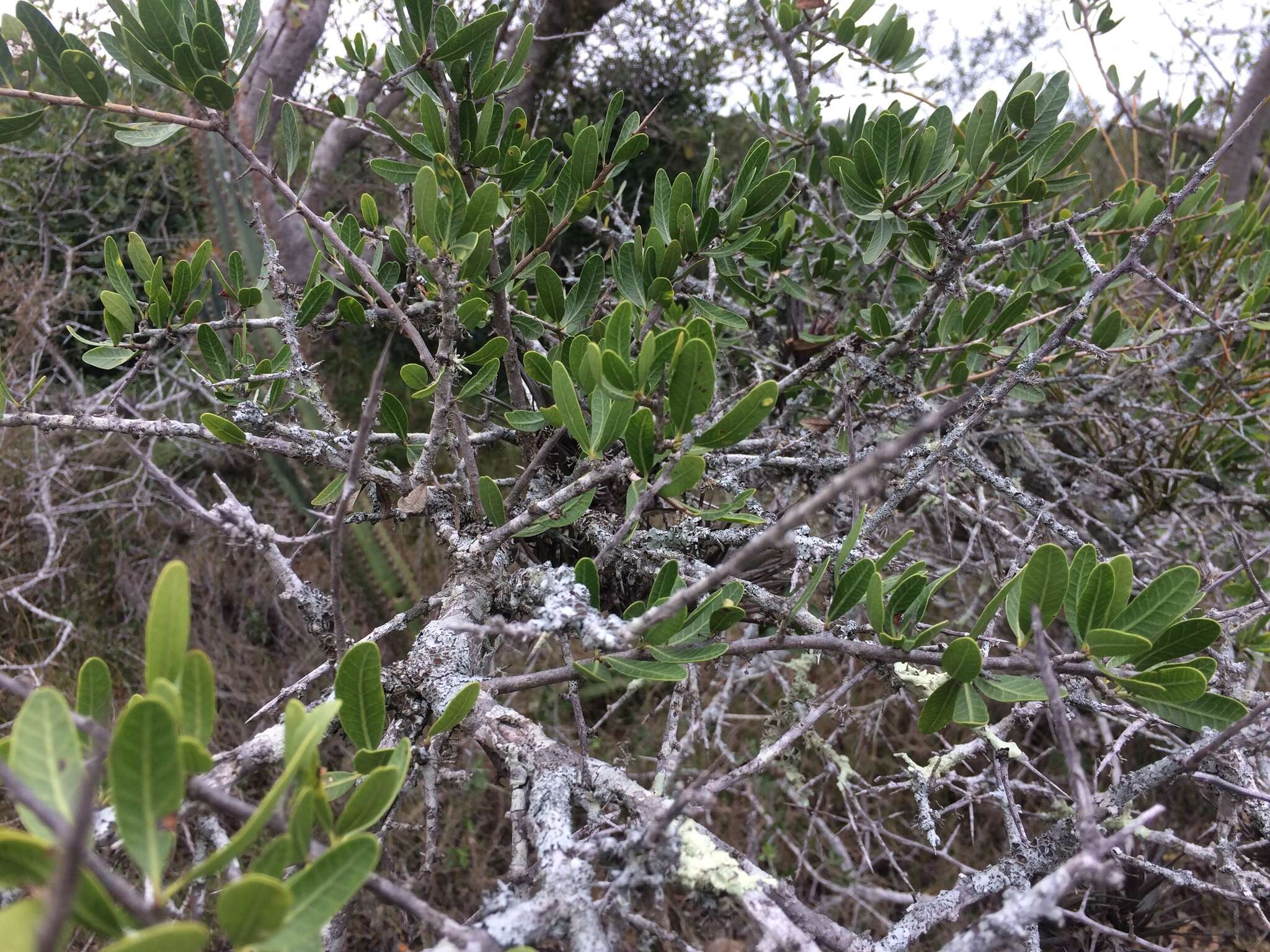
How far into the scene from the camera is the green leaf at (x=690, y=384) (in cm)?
48

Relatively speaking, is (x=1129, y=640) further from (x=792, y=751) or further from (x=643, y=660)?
(x=792, y=751)

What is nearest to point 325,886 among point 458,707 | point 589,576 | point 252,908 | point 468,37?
point 252,908

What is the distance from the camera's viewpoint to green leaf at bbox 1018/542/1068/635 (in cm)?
50

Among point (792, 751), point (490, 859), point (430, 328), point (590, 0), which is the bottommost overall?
point (490, 859)

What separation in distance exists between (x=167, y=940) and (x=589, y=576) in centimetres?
35

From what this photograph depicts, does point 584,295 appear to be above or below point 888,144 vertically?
below

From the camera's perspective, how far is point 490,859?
2.09 metres

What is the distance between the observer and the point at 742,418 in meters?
0.50

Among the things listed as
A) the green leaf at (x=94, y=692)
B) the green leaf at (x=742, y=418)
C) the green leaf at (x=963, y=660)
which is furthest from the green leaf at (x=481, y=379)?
the green leaf at (x=963, y=660)

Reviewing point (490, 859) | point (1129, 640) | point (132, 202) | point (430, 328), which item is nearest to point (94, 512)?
point (132, 202)

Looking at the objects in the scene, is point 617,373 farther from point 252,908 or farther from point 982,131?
point 982,131

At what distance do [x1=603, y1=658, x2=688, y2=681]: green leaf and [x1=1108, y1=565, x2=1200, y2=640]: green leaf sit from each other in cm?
33

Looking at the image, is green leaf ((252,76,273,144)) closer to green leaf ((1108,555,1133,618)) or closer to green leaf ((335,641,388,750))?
green leaf ((335,641,388,750))

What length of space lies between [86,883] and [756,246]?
792 millimetres
